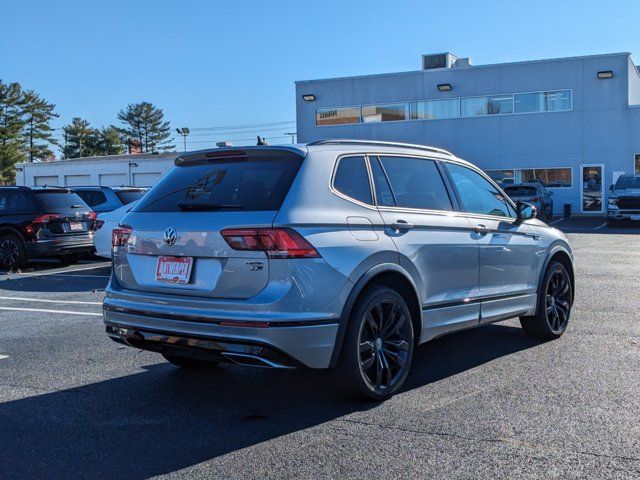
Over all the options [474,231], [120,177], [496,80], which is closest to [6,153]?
[120,177]

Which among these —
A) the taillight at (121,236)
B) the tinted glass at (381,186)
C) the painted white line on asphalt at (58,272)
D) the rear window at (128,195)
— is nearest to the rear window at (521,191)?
the rear window at (128,195)

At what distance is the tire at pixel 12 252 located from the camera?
528 inches

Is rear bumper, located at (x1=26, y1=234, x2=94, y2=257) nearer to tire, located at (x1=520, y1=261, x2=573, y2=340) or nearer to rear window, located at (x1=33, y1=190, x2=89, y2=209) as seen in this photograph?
rear window, located at (x1=33, y1=190, x2=89, y2=209)

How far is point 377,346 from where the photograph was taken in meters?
4.84

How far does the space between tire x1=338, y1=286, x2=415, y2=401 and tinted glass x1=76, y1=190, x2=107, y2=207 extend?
12653 millimetres

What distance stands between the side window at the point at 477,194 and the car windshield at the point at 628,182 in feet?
66.9

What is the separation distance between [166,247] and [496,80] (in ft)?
103

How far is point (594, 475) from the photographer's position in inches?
141

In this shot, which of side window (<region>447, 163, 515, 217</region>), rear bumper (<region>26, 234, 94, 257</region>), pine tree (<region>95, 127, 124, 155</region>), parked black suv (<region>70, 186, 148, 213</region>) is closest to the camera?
side window (<region>447, 163, 515, 217</region>)

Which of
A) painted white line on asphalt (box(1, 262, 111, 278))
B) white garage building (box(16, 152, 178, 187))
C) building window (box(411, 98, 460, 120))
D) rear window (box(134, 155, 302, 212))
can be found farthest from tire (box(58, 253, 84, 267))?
white garage building (box(16, 152, 178, 187))

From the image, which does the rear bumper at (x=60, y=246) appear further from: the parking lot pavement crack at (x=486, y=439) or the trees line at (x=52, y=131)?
the trees line at (x=52, y=131)

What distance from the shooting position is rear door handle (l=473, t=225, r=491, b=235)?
582cm

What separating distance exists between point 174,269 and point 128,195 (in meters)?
12.7

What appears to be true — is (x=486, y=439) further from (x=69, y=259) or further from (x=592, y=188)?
(x=592, y=188)
